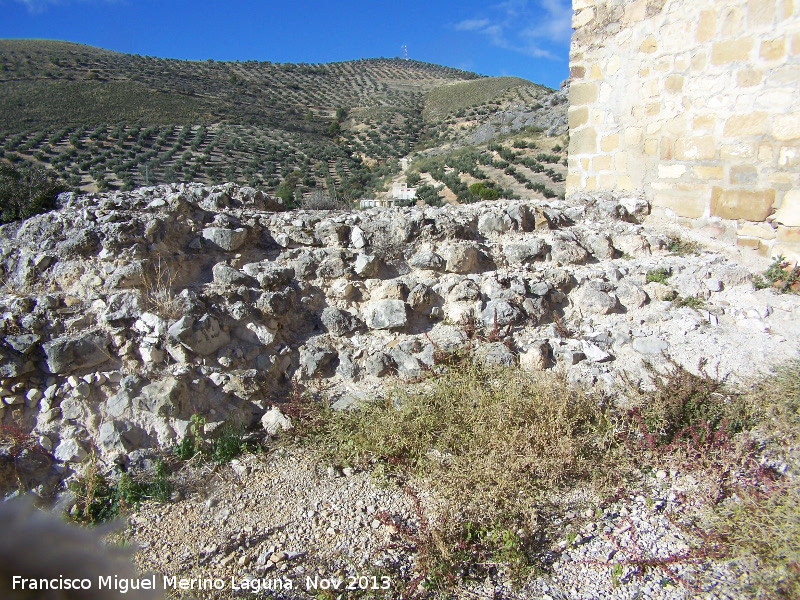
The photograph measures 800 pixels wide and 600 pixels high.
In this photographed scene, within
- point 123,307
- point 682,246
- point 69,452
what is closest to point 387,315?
point 123,307

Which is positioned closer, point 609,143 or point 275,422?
point 275,422

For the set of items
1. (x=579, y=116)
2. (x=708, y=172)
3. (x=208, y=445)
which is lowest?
(x=208, y=445)

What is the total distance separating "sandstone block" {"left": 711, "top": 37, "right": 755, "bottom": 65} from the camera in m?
4.04

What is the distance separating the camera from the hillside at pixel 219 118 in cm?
2123

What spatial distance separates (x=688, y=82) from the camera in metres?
4.46

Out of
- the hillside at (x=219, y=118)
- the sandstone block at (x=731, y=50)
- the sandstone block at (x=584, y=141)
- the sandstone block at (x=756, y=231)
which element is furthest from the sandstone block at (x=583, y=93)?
the hillside at (x=219, y=118)

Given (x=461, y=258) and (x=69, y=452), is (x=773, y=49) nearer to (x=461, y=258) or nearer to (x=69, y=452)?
(x=461, y=258)

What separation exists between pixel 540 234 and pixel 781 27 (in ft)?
7.90

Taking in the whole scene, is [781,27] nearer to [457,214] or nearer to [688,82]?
[688,82]

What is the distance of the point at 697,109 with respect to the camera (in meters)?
4.43

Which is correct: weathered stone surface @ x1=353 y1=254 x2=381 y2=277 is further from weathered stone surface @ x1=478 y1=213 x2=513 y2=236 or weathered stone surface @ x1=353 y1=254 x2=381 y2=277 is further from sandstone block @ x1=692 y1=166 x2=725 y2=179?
sandstone block @ x1=692 y1=166 x2=725 y2=179

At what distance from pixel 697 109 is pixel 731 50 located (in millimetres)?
499

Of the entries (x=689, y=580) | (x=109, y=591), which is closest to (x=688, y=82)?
(x=689, y=580)

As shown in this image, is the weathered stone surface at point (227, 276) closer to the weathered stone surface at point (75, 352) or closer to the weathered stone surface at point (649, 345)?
the weathered stone surface at point (75, 352)
